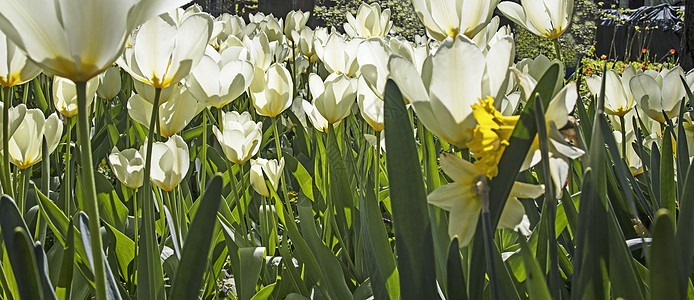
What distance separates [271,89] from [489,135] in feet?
2.53

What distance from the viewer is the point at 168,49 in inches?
30.3

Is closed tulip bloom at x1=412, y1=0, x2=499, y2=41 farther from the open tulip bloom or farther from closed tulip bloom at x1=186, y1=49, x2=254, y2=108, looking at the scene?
A: the open tulip bloom

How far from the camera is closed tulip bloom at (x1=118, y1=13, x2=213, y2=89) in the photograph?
744 millimetres

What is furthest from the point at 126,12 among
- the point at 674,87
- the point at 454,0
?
the point at 674,87

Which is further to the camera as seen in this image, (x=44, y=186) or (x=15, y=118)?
(x=44, y=186)

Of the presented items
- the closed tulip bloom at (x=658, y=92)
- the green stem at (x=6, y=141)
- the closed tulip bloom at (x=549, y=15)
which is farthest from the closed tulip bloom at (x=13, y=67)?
the closed tulip bloom at (x=658, y=92)

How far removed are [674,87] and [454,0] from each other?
0.57 meters

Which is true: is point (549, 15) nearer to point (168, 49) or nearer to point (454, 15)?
point (454, 15)

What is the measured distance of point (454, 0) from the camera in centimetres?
87

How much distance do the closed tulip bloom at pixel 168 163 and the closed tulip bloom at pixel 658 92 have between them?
829 mm

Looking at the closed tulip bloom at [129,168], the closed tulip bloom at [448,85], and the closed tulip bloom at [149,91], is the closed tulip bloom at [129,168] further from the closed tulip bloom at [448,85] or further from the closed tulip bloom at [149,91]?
the closed tulip bloom at [448,85]

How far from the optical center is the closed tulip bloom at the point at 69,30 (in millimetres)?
472

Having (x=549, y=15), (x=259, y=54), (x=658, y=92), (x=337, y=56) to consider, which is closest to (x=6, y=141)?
(x=259, y=54)

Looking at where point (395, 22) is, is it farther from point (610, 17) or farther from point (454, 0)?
point (454, 0)
